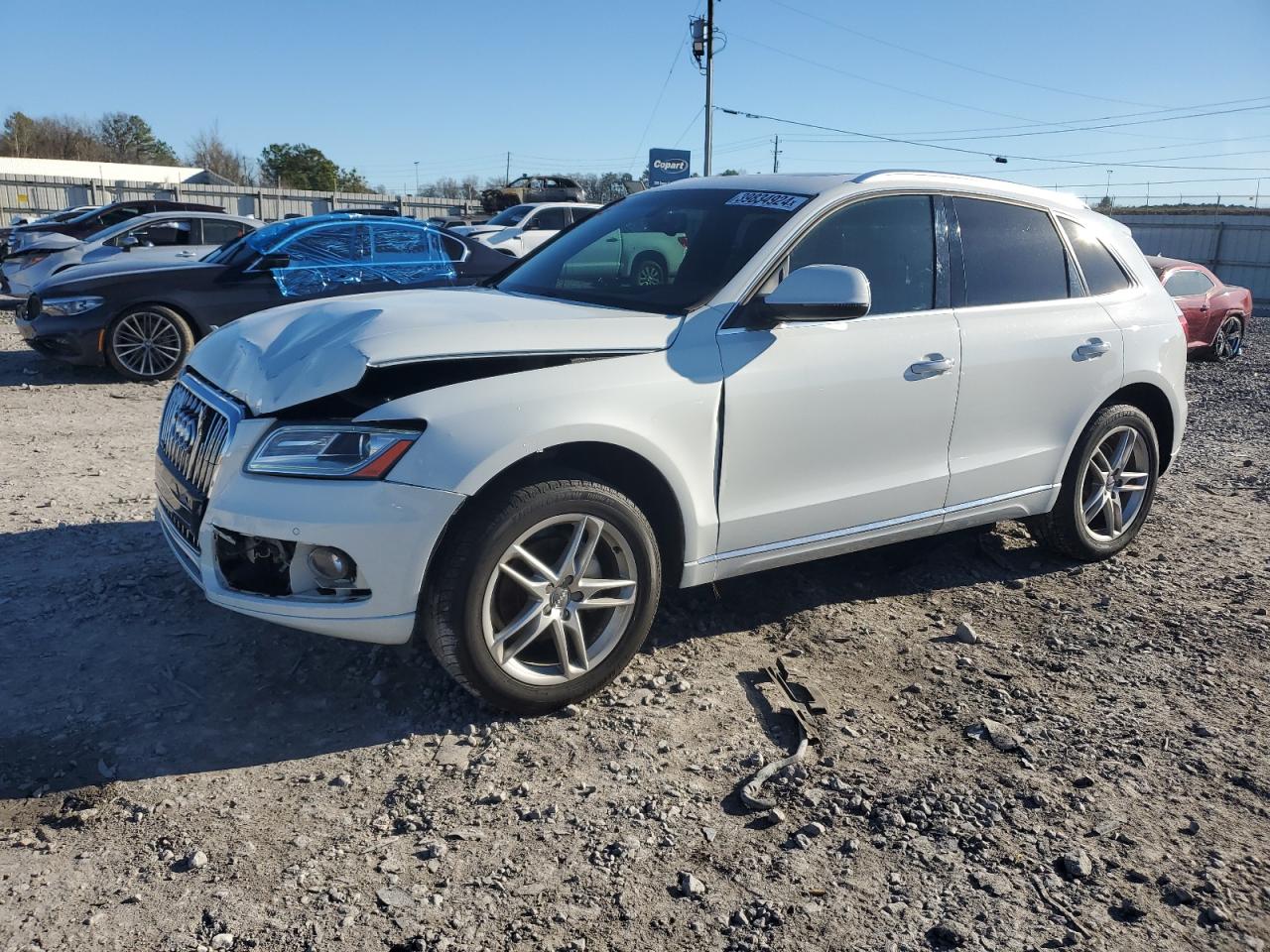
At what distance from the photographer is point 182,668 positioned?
3775 millimetres

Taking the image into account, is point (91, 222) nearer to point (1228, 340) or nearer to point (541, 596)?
point (541, 596)

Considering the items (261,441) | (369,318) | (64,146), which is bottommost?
(261,441)

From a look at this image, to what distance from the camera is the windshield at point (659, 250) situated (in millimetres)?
3955

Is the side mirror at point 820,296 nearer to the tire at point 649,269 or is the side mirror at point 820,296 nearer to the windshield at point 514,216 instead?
the tire at point 649,269

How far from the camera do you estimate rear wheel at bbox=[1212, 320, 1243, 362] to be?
14141mm

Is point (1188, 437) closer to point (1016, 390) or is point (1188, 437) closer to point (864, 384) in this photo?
point (1016, 390)

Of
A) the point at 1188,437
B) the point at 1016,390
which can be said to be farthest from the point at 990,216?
the point at 1188,437

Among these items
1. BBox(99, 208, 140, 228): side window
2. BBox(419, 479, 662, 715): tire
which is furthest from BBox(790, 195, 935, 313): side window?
BBox(99, 208, 140, 228): side window

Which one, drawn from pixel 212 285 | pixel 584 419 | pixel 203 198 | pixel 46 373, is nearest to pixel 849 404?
pixel 584 419

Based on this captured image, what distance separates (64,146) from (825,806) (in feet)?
304

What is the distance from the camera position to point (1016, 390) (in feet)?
14.9

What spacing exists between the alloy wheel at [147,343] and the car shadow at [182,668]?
16.3 feet

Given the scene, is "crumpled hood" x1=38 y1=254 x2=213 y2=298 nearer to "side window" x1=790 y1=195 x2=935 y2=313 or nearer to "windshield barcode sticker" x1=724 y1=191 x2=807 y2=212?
"windshield barcode sticker" x1=724 y1=191 x2=807 y2=212

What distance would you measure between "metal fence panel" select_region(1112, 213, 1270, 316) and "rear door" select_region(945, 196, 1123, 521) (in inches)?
1134
